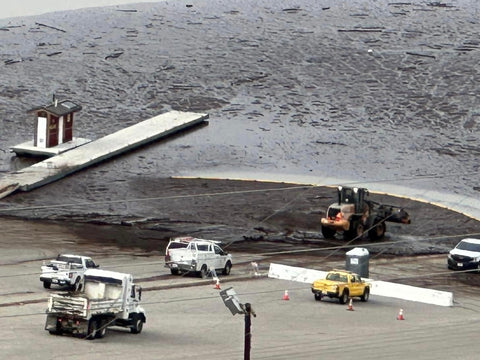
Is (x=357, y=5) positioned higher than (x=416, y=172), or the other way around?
(x=357, y=5)

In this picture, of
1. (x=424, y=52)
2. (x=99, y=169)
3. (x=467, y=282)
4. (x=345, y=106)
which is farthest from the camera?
(x=424, y=52)

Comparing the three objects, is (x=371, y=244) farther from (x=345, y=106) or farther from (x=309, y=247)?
(x=345, y=106)

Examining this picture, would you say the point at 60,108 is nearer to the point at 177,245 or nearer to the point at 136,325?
the point at 177,245

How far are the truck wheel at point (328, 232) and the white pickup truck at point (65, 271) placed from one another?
14.1 meters

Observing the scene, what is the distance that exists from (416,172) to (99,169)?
56.0ft

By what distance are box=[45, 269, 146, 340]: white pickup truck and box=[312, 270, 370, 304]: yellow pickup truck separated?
7.69 meters

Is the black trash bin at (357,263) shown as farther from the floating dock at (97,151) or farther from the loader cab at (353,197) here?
the floating dock at (97,151)

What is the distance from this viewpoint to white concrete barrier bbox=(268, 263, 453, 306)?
4691 cm

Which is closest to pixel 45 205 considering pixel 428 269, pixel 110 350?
pixel 428 269

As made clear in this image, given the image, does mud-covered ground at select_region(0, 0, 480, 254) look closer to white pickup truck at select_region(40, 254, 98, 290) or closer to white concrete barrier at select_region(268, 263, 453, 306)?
white concrete barrier at select_region(268, 263, 453, 306)

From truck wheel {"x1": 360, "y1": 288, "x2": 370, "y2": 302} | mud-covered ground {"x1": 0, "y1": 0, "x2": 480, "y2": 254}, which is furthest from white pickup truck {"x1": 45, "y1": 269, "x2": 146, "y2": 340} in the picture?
mud-covered ground {"x1": 0, "y1": 0, "x2": 480, "y2": 254}

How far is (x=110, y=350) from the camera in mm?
36938

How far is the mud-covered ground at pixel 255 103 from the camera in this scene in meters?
63.3

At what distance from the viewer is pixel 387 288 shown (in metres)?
48.2
